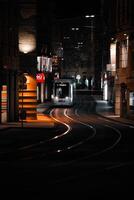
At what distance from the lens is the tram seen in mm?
70188

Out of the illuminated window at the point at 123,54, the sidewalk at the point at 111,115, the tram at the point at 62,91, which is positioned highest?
the illuminated window at the point at 123,54

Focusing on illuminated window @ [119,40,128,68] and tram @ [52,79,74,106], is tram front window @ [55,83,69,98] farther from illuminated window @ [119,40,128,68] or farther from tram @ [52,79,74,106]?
illuminated window @ [119,40,128,68]

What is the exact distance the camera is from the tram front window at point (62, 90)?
70.2 m

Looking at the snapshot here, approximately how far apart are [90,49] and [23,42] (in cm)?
11505
